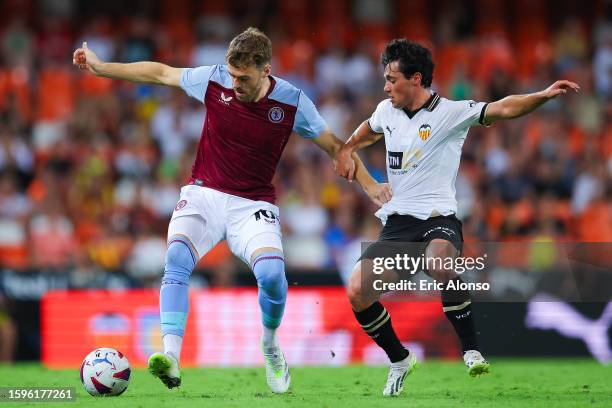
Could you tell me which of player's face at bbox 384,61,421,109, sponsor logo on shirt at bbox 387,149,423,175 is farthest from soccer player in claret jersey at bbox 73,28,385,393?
player's face at bbox 384,61,421,109

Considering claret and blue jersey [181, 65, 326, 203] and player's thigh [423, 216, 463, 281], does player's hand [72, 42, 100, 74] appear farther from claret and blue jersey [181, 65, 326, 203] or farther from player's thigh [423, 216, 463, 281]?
player's thigh [423, 216, 463, 281]

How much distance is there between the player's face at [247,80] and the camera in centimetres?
848

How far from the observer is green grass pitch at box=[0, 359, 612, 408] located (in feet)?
26.7

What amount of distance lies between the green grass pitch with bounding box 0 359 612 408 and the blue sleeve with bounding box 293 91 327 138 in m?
2.09

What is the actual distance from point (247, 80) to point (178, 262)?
147cm

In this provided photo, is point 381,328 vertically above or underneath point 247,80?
underneath

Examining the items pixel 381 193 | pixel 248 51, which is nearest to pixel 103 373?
pixel 381 193

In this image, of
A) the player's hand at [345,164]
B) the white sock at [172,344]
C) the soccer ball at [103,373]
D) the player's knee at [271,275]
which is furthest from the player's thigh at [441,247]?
the soccer ball at [103,373]

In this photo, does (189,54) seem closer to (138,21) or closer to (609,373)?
(138,21)

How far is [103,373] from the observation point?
8508mm

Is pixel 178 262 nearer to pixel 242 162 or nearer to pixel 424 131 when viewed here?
pixel 242 162

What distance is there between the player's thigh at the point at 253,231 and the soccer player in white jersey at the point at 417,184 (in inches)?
27.4

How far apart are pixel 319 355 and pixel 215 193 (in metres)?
4.45

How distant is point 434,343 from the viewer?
12969 mm
